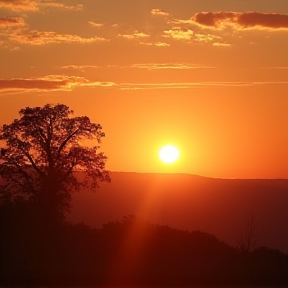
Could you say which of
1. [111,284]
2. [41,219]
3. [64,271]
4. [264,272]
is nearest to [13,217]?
[41,219]

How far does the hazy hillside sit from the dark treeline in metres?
52.8

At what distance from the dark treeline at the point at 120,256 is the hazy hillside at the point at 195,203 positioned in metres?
52.8

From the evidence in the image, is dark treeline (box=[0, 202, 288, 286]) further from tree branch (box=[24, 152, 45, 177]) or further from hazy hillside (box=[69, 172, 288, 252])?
hazy hillside (box=[69, 172, 288, 252])

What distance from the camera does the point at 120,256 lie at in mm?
37250

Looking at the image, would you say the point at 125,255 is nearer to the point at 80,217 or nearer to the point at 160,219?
the point at 80,217

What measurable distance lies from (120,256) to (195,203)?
9613 cm

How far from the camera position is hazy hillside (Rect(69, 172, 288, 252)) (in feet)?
351

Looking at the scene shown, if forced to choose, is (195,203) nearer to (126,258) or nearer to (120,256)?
(120,256)

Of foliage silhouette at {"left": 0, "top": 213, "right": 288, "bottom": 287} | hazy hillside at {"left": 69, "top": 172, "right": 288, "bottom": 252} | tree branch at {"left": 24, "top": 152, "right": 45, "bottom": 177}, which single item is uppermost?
hazy hillside at {"left": 69, "top": 172, "right": 288, "bottom": 252}

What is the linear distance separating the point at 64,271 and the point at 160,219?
77.8 meters

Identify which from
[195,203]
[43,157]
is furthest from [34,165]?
[195,203]

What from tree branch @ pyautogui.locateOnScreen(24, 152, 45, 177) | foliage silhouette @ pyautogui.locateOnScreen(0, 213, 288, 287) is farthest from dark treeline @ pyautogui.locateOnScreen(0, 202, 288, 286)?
tree branch @ pyautogui.locateOnScreen(24, 152, 45, 177)

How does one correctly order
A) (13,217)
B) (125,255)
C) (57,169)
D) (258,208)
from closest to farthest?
(125,255)
(13,217)
(57,169)
(258,208)

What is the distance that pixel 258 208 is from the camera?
131m
